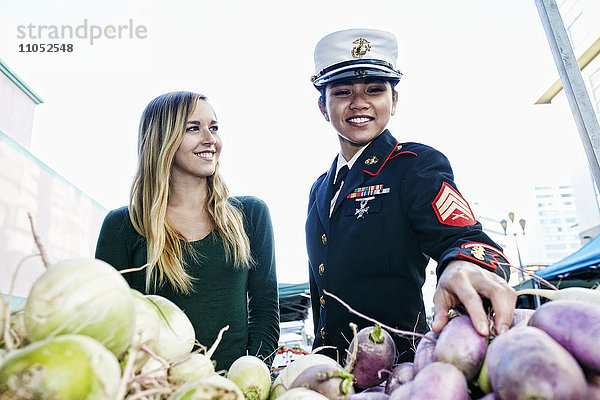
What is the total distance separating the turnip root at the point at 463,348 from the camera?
77 cm

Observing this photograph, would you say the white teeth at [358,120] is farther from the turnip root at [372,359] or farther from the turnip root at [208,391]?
the turnip root at [208,391]

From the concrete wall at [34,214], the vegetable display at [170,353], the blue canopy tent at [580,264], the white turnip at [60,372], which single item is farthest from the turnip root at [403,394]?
the concrete wall at [34,214]

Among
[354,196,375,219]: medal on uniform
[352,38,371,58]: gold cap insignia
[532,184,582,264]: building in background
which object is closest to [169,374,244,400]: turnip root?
[354,196,375,219]: medal on uniform

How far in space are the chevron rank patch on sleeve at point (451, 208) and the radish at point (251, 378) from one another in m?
0.81

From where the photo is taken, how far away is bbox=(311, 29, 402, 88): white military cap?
210 cm

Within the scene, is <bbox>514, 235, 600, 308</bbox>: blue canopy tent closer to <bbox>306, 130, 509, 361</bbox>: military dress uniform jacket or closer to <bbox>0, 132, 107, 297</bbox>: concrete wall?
<bbox>306, 130, 509, 361</bbox>: military dress uniform jacket

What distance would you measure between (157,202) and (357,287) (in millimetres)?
1167

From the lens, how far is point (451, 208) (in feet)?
4.93

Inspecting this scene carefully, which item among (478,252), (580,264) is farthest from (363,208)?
(580,264)

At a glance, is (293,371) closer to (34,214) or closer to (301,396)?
(301,396)

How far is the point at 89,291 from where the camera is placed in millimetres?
635

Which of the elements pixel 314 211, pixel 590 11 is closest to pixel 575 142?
pixel 590 11

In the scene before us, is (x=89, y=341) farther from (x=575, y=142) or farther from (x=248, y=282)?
(x=575, y=142)

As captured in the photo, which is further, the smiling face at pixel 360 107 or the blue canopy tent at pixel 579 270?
the blue canopy tent at pixel 579 270
